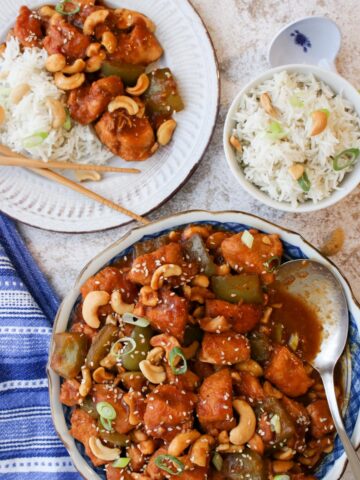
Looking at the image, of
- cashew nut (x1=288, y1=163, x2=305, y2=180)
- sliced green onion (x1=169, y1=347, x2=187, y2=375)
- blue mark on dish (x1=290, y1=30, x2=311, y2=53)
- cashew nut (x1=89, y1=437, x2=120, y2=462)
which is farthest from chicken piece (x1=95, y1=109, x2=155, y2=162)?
cashew nut (x1=89, y1=437, x2=120, y2=462)

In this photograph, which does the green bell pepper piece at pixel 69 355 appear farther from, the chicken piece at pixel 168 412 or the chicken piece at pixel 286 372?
the chicken piece at pixel 286 372

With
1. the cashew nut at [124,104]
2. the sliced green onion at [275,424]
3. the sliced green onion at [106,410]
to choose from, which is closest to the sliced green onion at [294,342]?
the sliced green onion at [275,424]

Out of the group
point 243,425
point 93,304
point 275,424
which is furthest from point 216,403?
point 93,304

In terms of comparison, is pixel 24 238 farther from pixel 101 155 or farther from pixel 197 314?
pixel 197 314

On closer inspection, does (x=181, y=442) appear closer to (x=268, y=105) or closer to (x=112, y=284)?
(x=112, y=284)

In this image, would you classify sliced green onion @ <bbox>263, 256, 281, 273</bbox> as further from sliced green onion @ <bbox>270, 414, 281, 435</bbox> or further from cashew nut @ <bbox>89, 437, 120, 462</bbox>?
cashew nut @ <bbox>89, 437, 120, 462</bbox>

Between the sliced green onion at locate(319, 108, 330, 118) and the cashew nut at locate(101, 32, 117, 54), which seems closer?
the sliced green onion at locate(319, 108, 330, 118)
